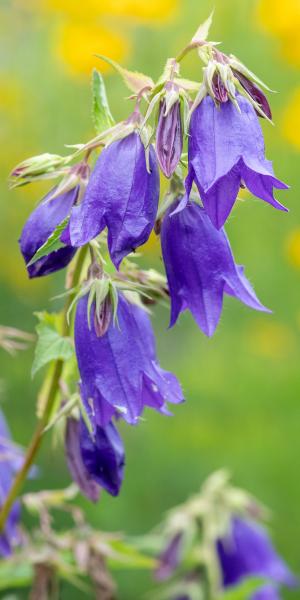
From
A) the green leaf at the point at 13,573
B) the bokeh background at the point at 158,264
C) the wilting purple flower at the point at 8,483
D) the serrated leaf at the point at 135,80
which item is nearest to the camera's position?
the serrated leaf at the point at 135,80

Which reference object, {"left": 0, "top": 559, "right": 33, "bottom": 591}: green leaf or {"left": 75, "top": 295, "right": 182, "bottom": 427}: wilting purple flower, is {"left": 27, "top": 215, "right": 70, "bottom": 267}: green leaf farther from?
{"left": 0, "top": 559, "right": 33, "bottom": 591}: green leaf

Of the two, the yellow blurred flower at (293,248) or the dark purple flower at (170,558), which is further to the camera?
the yellow blurred flower at (293,248)

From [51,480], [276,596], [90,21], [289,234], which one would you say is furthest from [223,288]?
[90,21]

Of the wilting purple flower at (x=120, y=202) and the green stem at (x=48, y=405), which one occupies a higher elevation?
the wilting purple flower at (x=120, y=202)

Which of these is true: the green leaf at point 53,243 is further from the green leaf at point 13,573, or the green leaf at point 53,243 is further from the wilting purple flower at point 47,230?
the green leaf at point 13,573

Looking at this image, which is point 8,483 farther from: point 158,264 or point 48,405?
point 158,264

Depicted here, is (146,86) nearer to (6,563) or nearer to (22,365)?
(6,563)

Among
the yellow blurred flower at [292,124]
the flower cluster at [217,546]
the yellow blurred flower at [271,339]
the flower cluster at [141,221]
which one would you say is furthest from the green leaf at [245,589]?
the yellow blurred flower at [292,124]
